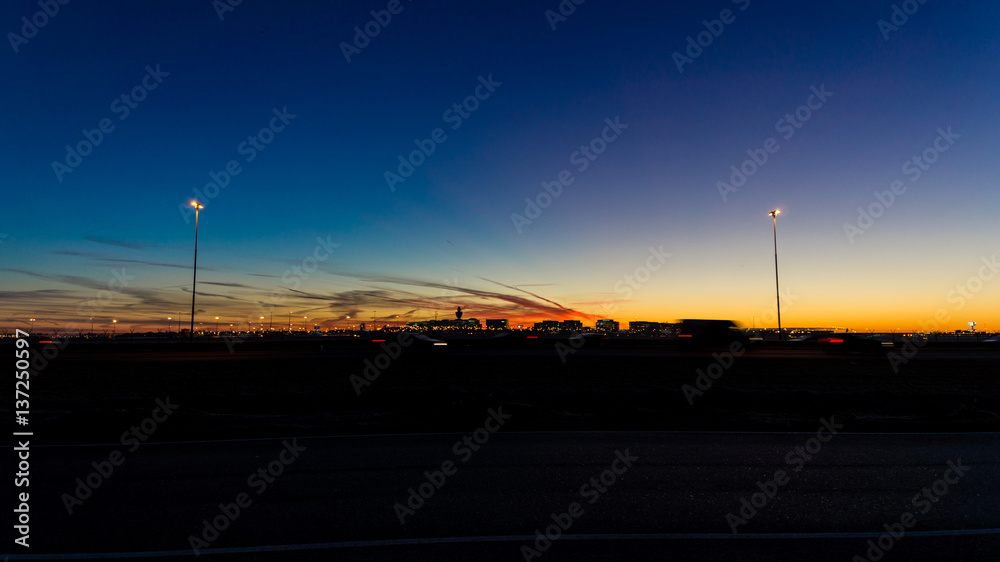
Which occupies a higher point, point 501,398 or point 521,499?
point 501,398

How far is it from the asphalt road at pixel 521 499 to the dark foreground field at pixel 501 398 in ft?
5.86

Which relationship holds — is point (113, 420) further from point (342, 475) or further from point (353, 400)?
point (342, 475)

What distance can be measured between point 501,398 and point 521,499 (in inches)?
323

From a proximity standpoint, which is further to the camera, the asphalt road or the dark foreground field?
the dark foreground field

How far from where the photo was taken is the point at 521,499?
6562mm

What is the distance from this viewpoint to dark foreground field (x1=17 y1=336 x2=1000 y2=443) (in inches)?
456

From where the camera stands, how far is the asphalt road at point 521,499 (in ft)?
16.9

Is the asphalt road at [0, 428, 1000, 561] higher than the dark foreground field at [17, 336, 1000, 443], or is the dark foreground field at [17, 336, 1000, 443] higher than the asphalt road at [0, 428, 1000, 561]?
the dark foreground field at [17, 336, 1000, 443]

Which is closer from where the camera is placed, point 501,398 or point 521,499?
point 521,499

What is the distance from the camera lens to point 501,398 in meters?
14.7

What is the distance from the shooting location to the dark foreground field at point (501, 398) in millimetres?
11570

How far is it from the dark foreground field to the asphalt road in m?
1.79

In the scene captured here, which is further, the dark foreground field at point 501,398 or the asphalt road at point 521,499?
the dark foreground field at point 501,398

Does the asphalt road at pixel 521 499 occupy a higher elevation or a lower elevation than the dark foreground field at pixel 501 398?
lower
